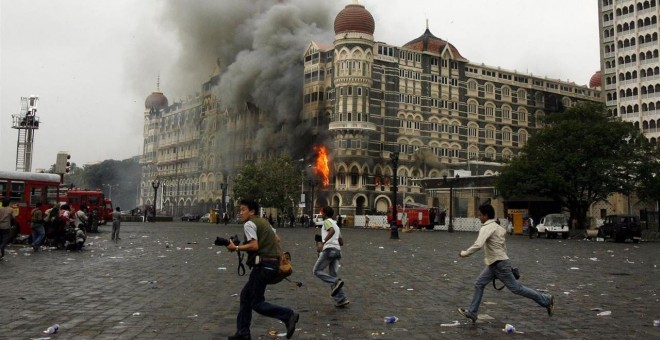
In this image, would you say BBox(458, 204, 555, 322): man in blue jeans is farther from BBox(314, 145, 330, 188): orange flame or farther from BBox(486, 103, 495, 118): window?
BBox(486, 103, 495, 118): window

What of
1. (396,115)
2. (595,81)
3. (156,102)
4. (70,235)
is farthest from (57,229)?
(156,102)

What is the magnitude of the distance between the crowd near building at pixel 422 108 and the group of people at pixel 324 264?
54.1 m

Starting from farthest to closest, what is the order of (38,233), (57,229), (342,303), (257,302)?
1. (57,229)
2. (38,233)
3. (342,303)
4. (257,302)

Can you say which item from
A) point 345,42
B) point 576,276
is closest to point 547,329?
point 576,276

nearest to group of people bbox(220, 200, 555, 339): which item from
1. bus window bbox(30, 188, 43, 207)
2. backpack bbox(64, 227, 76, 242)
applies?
backpack bbox(64, 227, 76, 242)

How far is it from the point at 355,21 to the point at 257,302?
70.7 meters

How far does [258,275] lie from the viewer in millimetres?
6496

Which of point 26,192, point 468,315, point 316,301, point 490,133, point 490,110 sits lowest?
point 316,301

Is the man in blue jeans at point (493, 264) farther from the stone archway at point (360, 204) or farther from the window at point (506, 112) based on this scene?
the window at point (506, 112)

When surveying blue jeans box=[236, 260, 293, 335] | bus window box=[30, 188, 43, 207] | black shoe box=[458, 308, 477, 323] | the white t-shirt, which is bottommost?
black shoe box=[458, 308, 477, 323]

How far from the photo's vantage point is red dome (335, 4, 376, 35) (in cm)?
7362

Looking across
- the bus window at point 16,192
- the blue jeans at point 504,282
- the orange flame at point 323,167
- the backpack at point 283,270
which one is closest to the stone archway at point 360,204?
the orange flame at point 323,167

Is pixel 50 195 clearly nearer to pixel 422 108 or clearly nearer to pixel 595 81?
pixel 422 108

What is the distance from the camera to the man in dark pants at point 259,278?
6398 millimetres
